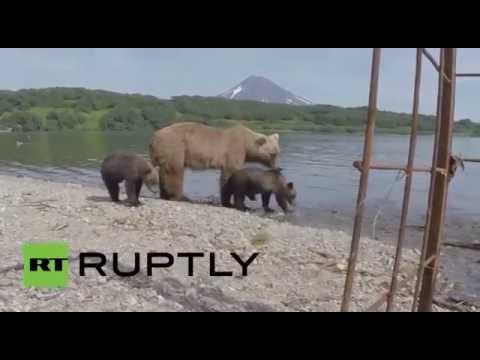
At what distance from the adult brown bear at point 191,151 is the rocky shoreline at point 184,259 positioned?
3.16ft

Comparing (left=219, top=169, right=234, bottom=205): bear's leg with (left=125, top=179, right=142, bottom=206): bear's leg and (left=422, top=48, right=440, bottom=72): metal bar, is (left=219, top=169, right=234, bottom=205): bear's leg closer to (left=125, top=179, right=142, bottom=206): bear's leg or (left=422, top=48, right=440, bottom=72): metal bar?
(left=125, top=179, right=142, bottom=206): bear's leg

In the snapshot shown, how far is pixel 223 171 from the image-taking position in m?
12.1

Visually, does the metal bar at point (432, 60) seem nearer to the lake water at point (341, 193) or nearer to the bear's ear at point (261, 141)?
the lake water at point (341, 193)

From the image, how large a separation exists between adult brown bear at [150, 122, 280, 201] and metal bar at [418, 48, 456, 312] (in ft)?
26.5

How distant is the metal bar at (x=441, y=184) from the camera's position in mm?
3363

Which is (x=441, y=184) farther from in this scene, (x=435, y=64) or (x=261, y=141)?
(x=261, y=141)

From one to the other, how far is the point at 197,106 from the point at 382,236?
53385 millimetres

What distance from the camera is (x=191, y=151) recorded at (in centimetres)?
1148

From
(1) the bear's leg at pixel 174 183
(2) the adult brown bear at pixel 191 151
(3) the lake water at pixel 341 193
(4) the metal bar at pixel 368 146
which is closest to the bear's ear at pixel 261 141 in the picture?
(2) the adult brown bear at pixel 191 151

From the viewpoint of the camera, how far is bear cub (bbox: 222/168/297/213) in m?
11.5

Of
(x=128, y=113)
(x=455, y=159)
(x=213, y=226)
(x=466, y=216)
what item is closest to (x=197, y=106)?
(x=128, y=113)

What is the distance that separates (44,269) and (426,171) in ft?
11.4

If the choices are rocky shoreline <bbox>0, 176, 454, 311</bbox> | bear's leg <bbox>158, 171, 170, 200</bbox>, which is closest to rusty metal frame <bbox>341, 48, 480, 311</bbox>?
rocky shoreline <bbox>0, 176, 454, 311</bbox>

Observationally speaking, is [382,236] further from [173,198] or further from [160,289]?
[160,289]
